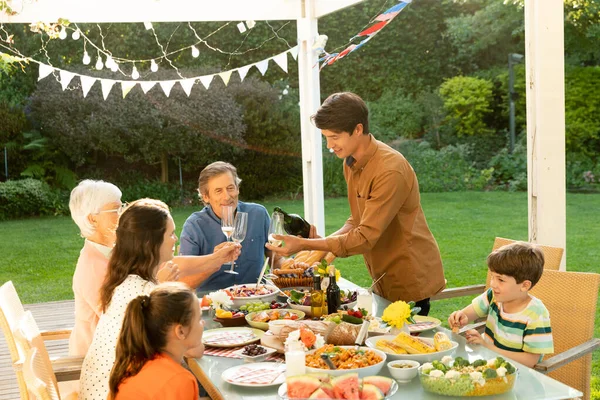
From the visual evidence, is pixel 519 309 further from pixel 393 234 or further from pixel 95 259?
pixel 95 259

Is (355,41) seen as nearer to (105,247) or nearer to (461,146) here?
(105,247)

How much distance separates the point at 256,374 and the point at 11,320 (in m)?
0.84

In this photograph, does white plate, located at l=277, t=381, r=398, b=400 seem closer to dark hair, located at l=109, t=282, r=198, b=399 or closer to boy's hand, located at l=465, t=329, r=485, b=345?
dark hair, located at l=109, t=282, r=198, b=399

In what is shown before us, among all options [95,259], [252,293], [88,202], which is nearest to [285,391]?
[95,259]

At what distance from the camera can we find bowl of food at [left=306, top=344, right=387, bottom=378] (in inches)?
85.0

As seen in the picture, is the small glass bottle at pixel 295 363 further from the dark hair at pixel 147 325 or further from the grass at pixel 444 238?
the grass at pixel 444 238

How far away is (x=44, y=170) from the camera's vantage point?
12.3 metres

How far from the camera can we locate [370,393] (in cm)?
200

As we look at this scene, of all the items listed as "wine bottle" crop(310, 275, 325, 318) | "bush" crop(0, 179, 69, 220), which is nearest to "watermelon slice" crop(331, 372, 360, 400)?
"wine bottle" crop(310, 275, 325, 318)

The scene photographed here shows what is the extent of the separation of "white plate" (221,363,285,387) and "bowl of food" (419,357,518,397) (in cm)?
41

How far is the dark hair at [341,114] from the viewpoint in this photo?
314 centimetres

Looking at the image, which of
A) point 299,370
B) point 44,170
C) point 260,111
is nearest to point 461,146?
point 260,111

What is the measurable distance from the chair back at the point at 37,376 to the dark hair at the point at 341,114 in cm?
138

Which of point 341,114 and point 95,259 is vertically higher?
point 341,114
